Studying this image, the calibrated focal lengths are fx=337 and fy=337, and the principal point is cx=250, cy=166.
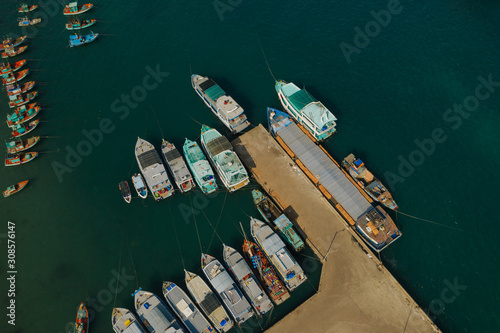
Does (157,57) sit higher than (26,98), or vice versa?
(26,98)

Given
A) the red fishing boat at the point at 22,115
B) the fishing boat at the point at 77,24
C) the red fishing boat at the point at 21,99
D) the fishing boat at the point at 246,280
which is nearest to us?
the fishing boat at the point at 246,280

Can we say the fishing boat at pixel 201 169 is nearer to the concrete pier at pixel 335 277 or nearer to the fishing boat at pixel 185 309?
the concrete pier at pixel 335 277

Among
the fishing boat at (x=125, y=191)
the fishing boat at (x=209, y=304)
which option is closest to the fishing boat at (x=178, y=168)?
the fishing boat at (x=125, y=191)

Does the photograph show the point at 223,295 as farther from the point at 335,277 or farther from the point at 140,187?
the point at 140,187

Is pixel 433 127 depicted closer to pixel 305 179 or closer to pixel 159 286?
pixel 305 179

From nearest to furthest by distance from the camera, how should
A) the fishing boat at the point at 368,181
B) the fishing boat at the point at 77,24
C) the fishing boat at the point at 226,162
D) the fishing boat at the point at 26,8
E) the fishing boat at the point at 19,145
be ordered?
the fishing boat at the point at 368,181 → the fishing boat at the point at 226,162 → the fishing boat at the point at 19,145 → the fishing boat at the point at 77,24 → the fishing boat at the point at 26,8

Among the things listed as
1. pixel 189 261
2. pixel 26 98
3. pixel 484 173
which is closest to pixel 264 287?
pixel 189 261

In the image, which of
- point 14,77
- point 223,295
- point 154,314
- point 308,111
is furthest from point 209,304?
point 14,77
